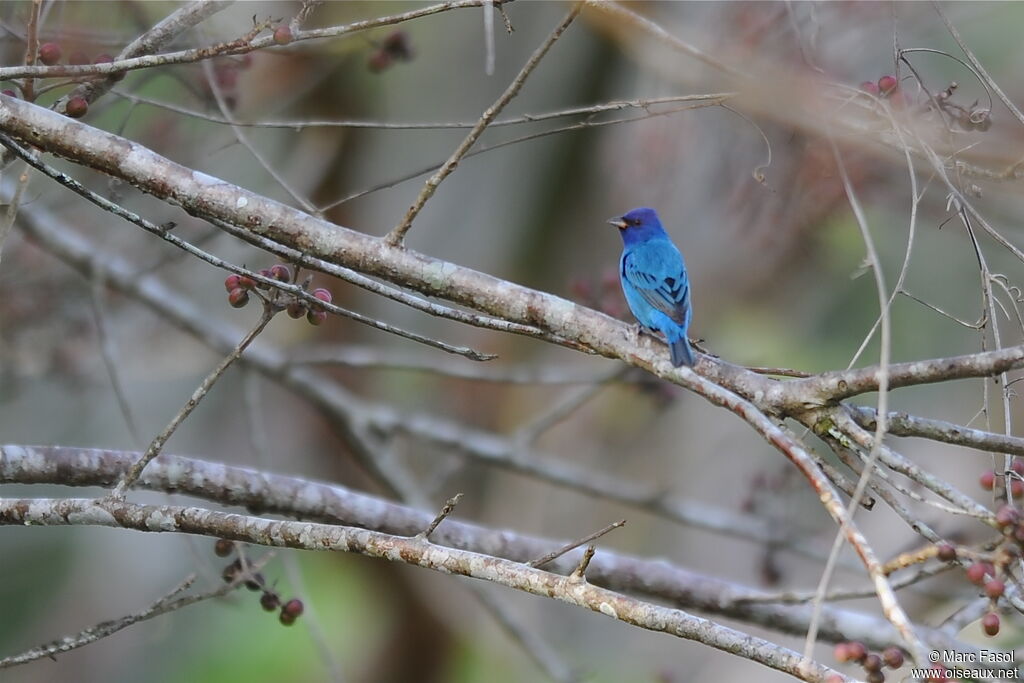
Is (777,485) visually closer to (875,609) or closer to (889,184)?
(889,184)

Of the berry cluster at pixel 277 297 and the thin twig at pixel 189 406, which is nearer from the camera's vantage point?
the thin twig at pixel 189 406

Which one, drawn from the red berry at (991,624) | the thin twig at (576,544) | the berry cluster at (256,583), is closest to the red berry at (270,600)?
the berry cluster at (256,583)

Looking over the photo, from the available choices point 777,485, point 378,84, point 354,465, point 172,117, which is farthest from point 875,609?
point 172,117

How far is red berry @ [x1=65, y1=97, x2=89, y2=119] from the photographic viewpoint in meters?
3.27

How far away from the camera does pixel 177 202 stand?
9.53 feet

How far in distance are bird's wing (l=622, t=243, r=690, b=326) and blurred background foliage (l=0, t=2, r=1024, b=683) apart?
0.78m

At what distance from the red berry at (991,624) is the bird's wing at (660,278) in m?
1.76

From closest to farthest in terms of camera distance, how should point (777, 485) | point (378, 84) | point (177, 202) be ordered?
point (177, 202) < point (777, 485) < point (378, 84)

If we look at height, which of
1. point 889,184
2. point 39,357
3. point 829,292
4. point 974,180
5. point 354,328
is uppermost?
point 829,292

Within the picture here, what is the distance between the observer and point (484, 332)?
895 centimetres

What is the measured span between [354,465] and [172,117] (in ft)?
12.0

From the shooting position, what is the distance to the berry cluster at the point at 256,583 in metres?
3.27

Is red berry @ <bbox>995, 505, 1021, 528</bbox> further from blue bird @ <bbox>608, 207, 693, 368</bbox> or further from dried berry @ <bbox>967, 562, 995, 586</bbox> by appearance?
blue bird @ <bbox>608, 207, 693, 368</bbox>

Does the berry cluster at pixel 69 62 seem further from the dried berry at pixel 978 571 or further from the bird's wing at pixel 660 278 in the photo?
the dried berry at pixel 978 571
